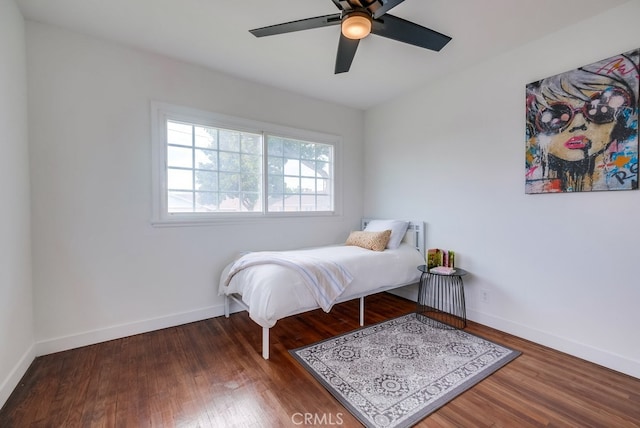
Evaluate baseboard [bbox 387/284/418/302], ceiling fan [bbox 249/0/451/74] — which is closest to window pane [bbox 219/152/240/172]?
ceiling fan [bbox 249/0/451/74]

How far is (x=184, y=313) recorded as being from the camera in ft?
9.28

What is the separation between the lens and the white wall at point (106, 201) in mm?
2242

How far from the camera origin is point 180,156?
9.32 ft

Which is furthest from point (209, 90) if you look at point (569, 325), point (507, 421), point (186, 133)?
point (569, 325)

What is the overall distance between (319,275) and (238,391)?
1.01 m

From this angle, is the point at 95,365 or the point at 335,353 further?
the point at 335,353

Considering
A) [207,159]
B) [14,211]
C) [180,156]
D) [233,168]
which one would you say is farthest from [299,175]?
[14,211]

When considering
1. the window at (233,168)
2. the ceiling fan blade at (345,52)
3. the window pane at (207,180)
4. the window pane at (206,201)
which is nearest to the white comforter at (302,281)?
the window pane at (206,201)

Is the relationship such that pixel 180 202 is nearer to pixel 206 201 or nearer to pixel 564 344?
pixel 206 201

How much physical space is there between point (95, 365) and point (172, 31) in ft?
8.74

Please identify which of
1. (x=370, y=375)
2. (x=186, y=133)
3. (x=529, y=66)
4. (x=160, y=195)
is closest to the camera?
(x=370, y=375)

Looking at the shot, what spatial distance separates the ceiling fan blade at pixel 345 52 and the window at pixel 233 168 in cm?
138

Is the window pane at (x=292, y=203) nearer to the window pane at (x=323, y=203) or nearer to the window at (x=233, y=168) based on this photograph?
the window at (x=233, y=168)

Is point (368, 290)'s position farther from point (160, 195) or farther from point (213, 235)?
point (160, 195)
